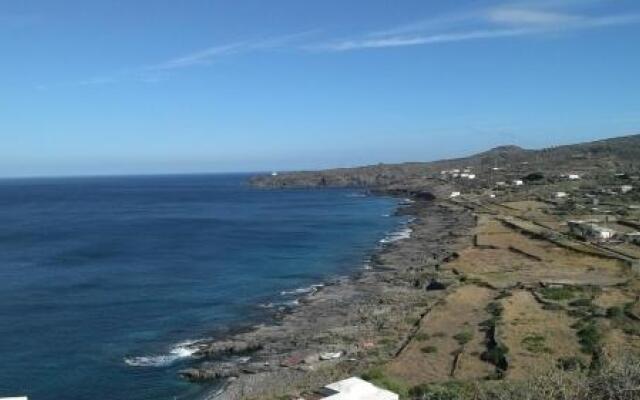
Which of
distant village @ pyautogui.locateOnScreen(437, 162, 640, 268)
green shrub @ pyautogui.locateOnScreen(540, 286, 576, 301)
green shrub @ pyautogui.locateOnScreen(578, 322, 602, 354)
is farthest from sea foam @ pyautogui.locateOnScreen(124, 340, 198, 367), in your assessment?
distant village @ pyautogui.locateOnScreen(437, 162, 640, 268)

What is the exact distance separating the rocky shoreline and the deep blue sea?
7.96 feet

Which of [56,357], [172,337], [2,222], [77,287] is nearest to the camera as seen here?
[56,357]

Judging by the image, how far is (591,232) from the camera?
263 feet

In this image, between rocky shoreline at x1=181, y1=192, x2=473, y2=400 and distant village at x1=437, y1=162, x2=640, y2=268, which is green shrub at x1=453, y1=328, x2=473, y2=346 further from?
distant village at x1=437, y1=162, x2=640, y2=268

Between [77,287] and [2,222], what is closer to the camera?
[77,287]

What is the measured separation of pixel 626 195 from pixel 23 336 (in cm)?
10231

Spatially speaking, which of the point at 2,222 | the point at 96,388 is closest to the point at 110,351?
the point at 96,388

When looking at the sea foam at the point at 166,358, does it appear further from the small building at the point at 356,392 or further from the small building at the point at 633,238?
the small building at the point at 633,238

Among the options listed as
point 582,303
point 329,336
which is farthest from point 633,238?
point 329,336

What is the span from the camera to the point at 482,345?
1608 inches

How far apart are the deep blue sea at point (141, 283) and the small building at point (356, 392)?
31.8 ft

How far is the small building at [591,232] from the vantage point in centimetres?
7825

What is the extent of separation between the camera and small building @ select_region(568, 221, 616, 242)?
78250 millimetres

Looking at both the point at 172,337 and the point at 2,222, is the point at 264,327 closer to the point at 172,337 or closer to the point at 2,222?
the point at 172,337
